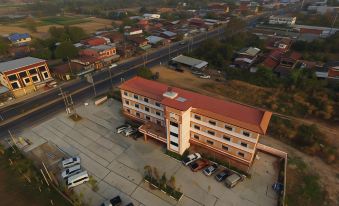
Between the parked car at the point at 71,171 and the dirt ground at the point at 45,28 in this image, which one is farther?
the dirt ground at the point at 45,28

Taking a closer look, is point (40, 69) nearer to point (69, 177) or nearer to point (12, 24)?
point (69, 177)

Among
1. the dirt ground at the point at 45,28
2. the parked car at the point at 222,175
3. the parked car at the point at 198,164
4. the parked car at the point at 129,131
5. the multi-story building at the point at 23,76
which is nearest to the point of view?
the parked car at the point at 222,175

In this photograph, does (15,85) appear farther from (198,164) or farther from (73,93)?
(198,164)

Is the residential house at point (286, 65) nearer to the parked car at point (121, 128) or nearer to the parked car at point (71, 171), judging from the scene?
the parked car at point (121, 128)

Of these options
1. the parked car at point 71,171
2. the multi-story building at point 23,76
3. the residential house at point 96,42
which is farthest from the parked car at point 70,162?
the residential house at point 96,42

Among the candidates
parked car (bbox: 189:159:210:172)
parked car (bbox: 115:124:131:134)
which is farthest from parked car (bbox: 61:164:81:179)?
parked car (bbox: 189:159:210:172)

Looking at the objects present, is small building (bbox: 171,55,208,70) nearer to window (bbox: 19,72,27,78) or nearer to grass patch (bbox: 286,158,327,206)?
grass patch (bbox: 286,158,327,206)
